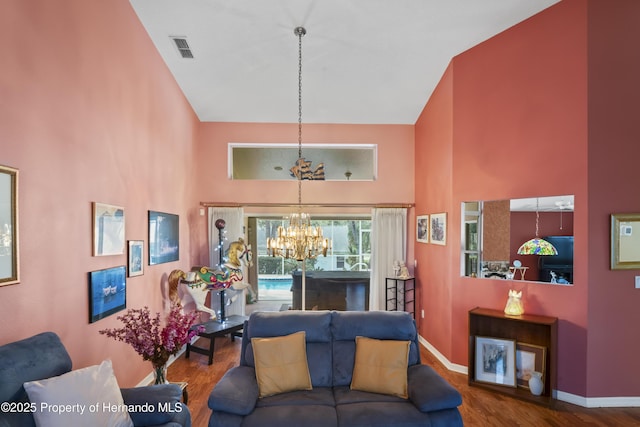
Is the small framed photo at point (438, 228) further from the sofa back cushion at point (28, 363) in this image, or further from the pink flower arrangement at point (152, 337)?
the sofa back cushion at point (28, 363)

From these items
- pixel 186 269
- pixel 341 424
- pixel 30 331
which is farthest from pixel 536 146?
pixel 186 269

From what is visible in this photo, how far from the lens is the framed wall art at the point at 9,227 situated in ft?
6.88

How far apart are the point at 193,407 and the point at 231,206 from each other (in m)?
3.33

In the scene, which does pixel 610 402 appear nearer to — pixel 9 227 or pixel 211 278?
pixel 211 278

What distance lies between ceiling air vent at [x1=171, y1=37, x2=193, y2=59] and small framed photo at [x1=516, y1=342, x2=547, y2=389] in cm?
523

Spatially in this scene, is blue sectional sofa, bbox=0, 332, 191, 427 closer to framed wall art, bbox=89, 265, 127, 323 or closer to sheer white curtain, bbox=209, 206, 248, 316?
framed wall art, bbox=89, 265, 127, 323

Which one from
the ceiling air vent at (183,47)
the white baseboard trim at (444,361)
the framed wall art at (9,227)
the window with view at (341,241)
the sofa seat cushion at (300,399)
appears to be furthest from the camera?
the window with view at (341,241)

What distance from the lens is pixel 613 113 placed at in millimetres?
3508

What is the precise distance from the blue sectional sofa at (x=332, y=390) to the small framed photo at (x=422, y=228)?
2.65 m

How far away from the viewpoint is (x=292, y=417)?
252 cm

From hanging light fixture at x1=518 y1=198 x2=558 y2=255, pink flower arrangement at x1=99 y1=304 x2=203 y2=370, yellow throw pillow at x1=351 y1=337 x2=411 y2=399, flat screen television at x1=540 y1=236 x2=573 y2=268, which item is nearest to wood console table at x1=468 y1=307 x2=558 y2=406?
flat screen television at x1=540 y1=236 x2=573 y2=268

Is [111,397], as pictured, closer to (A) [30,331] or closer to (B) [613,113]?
(A) [30,331]

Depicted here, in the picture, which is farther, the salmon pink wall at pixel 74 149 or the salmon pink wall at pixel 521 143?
the salmon pink wall at pixel 521 143

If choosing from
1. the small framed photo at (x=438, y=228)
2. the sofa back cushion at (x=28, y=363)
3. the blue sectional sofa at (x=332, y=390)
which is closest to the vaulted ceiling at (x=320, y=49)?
the small framed photo at (x=438, y=228)
